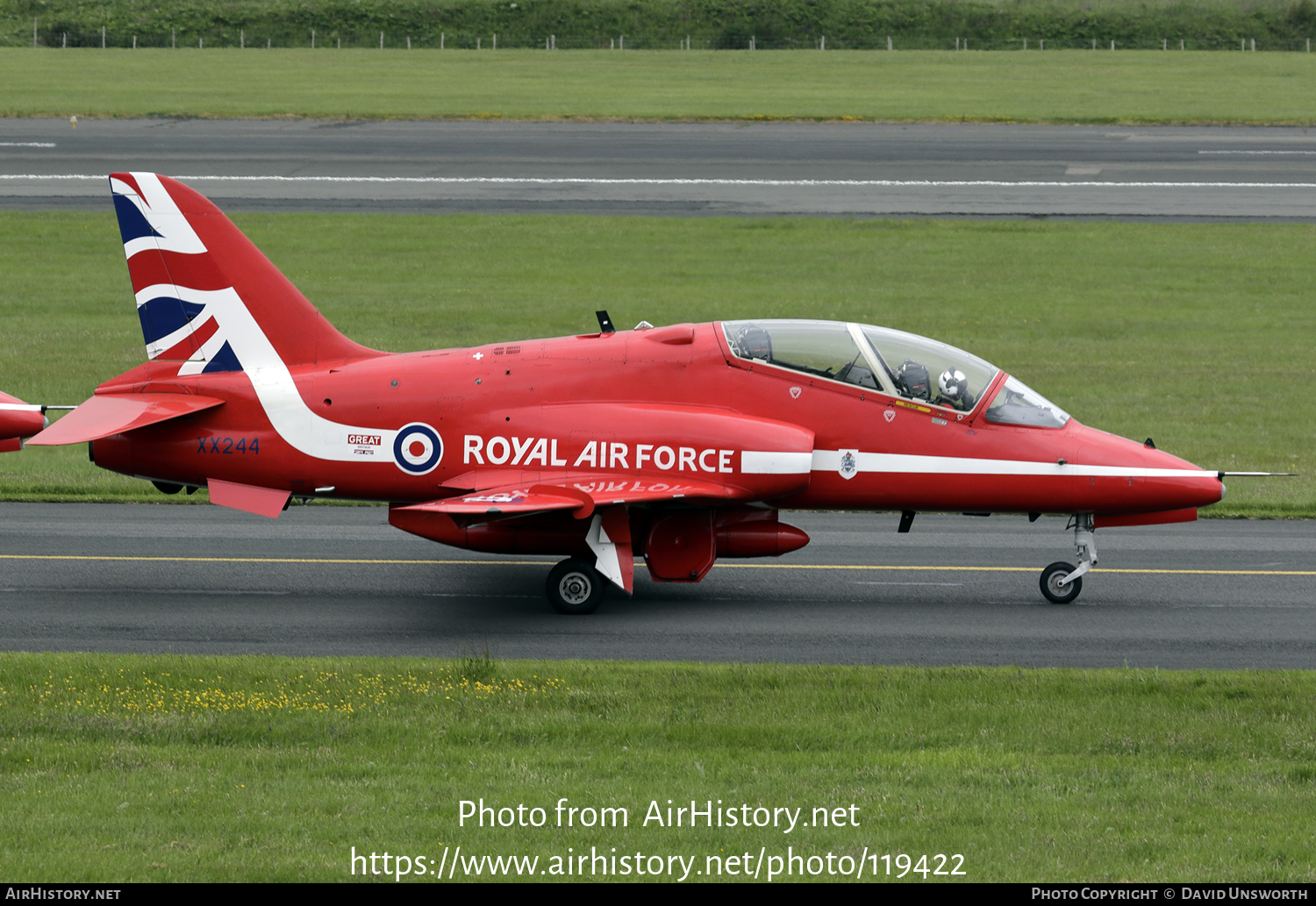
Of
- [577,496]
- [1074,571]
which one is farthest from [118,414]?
[1074,571]

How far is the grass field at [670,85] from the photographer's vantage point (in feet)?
183

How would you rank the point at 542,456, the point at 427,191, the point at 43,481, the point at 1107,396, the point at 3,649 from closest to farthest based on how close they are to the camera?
the point at 3,649 → the point at 542,456 → the point at 43,481 → the point at 1107,396 → the point at 427,191

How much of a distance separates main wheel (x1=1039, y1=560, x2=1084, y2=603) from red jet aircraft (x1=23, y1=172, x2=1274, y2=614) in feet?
0.09

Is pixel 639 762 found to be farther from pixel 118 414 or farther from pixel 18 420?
pixel 18 420

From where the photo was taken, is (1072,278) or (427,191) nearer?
(1072,278)

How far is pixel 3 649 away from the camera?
14523 mm

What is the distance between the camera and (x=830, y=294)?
34.0 m

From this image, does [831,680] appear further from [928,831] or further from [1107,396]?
[1107,396]

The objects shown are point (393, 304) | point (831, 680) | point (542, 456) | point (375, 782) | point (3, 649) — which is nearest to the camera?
point (375, 782)

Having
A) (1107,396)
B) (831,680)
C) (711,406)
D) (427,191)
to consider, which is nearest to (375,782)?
(831,680)

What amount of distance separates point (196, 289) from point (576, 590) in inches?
223

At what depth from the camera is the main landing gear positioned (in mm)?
16406

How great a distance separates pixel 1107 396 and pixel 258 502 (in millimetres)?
16184

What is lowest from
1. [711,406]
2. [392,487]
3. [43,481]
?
[43,481]
